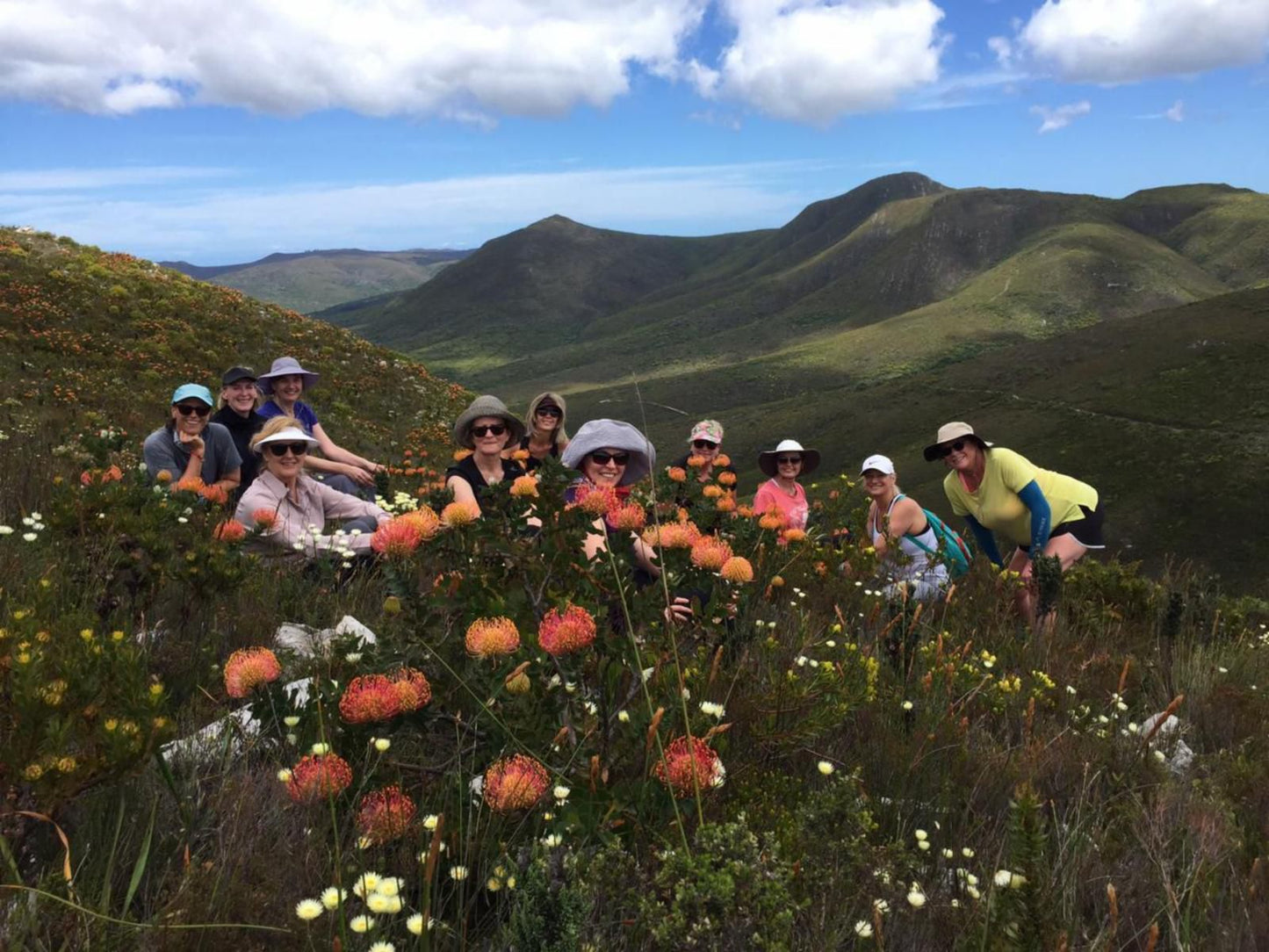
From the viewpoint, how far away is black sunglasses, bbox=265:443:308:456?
5.27m

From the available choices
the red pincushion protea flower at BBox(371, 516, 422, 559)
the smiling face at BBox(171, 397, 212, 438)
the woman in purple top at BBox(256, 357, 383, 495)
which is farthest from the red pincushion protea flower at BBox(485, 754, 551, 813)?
the woman in purple top at BBox(256, 357, 383, 495)

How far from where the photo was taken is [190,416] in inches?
252

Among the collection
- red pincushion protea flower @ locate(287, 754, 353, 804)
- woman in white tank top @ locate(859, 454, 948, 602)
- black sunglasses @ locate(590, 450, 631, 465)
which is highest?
black sunglasses @ locate(590, 450, 631, 465)

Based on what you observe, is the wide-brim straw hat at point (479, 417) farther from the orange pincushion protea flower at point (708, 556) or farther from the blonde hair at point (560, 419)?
the orange pincushion protea flower at point (708, 556)

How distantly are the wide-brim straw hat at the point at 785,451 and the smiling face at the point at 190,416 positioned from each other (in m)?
4.41

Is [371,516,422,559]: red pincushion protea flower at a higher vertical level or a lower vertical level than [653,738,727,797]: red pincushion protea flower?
higher

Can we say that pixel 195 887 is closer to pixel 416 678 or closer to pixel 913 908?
pixel 416 678

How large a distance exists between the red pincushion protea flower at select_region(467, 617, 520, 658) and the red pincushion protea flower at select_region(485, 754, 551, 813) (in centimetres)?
23

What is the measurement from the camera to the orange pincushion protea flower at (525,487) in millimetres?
2078

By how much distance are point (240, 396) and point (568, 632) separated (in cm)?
636

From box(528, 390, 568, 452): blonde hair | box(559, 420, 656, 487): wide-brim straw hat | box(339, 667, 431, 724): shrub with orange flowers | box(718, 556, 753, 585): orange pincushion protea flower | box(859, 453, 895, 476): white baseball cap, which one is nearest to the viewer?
box(339, 667, 431, 724): shrub with orange flowers

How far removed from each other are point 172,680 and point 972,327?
601ft

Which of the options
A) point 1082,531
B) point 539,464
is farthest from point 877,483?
point 539,464

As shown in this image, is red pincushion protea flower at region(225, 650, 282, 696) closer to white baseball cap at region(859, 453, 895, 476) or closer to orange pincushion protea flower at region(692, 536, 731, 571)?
orange pincushion protea flower at region(692, 536, 731, 571)
